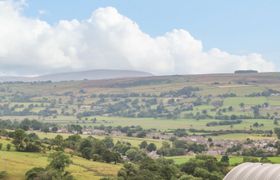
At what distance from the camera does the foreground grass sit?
9462cm

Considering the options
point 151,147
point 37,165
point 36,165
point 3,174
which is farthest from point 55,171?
point 151,147

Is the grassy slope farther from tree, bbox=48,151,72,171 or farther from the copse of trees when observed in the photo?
tree, bbox=48,151,72,171

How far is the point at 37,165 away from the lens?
10181cm

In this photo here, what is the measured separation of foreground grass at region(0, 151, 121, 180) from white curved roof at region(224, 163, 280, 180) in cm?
3998

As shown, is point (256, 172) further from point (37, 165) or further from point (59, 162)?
point (37, 165)

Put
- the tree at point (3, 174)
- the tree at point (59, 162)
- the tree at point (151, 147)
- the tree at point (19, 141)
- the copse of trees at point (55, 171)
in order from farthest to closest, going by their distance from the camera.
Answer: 1. the tree at point (151, 147)
2. the tree at point (19, 141)
3. the tree at point (59, 162)
4. the tree at point (3, 174)
5. the copse of trees at point (55, 171)

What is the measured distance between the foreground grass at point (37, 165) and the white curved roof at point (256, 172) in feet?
131

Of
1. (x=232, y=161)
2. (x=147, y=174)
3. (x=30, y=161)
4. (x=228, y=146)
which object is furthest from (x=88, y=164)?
(x=228, y=146)

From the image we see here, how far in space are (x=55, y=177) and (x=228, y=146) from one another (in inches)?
4464

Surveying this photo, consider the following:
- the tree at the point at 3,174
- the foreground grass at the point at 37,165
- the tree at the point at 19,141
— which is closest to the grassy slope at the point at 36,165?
the foreground grass at the point at 37,165

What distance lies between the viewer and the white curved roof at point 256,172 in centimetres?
5666

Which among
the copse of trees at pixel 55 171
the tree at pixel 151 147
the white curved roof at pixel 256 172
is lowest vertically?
the tree at pixel 151 147

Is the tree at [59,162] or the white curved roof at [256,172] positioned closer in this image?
the white curved roof at [256,172]

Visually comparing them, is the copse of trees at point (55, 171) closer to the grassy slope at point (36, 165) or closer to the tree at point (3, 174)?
the grassy slope at point (36, 165)
